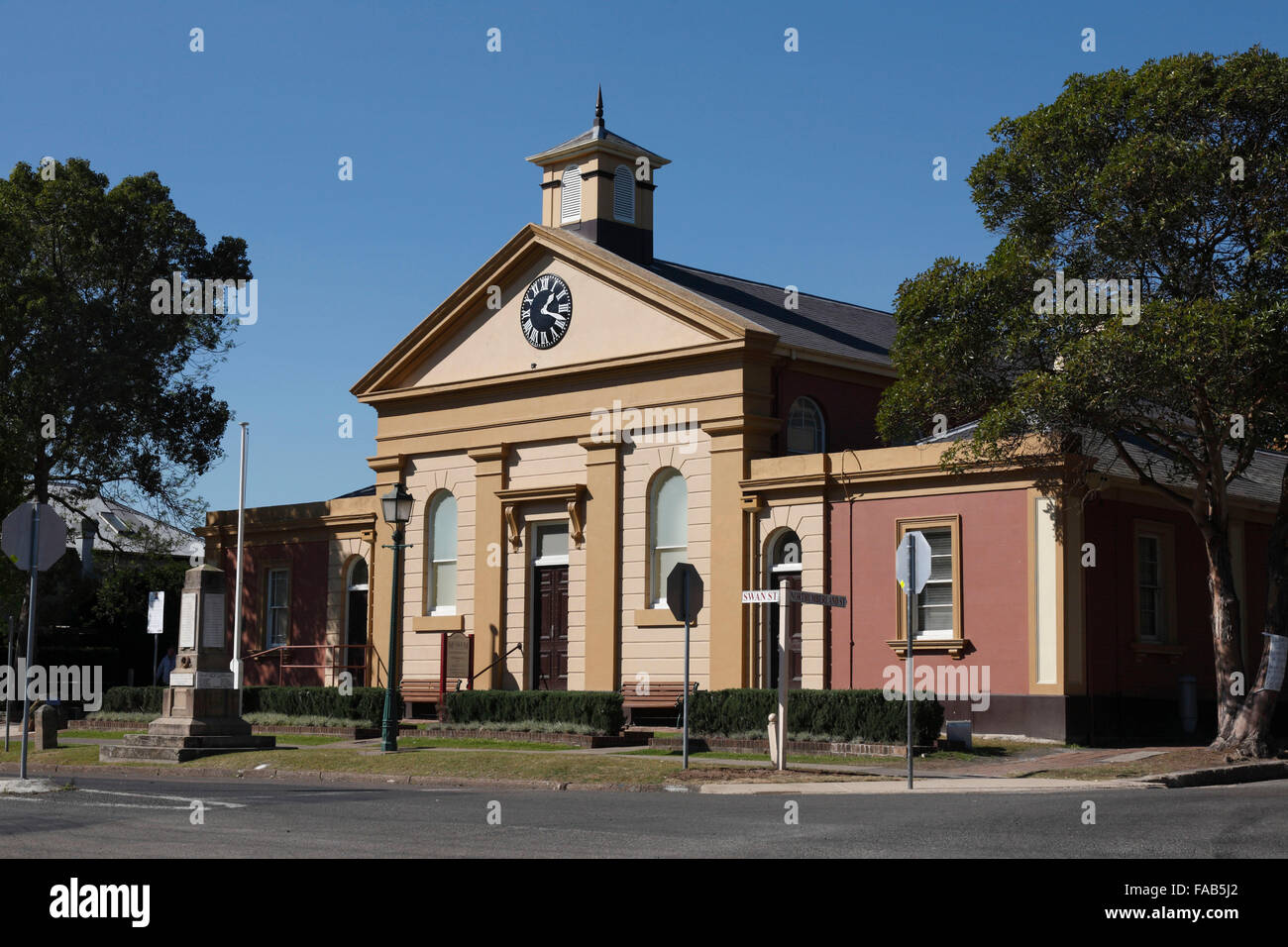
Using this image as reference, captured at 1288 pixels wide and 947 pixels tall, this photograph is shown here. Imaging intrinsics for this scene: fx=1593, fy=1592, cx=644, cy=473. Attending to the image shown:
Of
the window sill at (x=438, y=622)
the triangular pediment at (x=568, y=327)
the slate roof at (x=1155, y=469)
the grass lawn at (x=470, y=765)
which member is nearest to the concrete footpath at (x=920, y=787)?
the grass lawn at (x=470, y=765)

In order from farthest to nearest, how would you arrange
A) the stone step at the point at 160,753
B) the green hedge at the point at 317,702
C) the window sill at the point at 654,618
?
the window sill at the point at 654,618, the green hedge at the point at 317,702, the stone step at the point at 160,753

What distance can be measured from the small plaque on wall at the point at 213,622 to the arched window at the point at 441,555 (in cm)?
982

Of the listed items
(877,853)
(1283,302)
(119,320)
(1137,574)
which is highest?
(119,320)

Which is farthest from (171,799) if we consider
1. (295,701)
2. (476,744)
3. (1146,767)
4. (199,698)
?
(295,701)

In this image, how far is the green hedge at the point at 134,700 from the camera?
3269 cm

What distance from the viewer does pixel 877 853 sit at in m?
10.9

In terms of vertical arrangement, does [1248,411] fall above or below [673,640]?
above

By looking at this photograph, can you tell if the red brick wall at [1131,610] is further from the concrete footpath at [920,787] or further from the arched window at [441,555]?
the arched window at [441,555]

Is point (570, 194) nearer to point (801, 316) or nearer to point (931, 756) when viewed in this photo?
point (801, 316)

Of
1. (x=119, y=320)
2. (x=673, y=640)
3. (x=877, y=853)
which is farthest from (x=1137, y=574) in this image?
(x=119, y=320)

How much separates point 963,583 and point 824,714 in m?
4.34

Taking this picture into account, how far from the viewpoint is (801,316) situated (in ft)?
113
